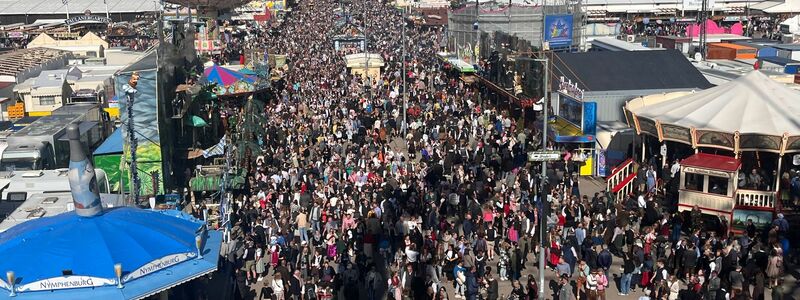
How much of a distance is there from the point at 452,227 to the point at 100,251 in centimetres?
1057

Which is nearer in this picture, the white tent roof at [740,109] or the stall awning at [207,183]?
the white tent roof at [740,109]

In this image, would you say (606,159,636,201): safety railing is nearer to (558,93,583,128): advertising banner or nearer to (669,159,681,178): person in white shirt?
(669,159,681,178): person in white shirt

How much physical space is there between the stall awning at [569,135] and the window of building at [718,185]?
6.50m

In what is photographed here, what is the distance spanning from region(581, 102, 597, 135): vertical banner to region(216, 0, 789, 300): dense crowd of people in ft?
3.89

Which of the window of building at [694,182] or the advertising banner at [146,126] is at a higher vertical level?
the advertising banner at [146,126]

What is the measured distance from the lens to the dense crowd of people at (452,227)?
17.2 m

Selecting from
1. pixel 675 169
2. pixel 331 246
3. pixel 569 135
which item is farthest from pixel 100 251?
pixel 569 135

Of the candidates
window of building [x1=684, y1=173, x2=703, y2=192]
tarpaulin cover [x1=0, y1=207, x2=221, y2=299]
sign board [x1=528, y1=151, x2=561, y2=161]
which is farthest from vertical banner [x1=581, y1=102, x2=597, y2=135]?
tarpaulin cover [x1=0, y1=207, x2=221, y2=299]

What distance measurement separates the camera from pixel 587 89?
3094 cm

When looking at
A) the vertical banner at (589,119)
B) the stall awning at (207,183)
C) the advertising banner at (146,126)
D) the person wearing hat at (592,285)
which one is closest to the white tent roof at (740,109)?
the vertical banner at (589,119)

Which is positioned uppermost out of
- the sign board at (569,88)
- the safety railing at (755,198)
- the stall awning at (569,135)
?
the sign board at (569,88)

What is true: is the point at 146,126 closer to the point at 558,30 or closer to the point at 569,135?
the point at 569,135

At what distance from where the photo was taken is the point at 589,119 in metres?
28.5

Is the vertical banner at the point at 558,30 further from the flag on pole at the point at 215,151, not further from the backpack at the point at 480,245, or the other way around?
the backpack at the point at 480,245
